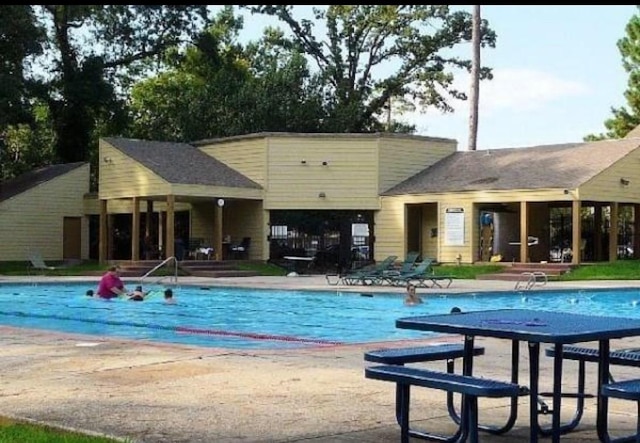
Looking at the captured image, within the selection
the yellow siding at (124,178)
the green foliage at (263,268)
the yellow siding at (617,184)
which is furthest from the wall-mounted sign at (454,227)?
the yellow siding at (124,178)

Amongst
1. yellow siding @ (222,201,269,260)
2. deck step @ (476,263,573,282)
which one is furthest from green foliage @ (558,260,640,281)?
yellow siding @ (222,201,269,260)

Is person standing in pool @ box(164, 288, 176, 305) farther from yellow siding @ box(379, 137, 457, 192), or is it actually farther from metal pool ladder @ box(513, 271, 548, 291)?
yellow siding @ box(379, 137, 457, 192)

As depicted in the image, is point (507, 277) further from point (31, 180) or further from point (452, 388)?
point (452, 388)

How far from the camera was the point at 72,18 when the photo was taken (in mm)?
46844

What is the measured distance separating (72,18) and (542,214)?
24708mm

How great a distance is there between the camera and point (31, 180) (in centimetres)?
4100

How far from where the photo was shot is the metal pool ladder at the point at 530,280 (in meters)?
25.9

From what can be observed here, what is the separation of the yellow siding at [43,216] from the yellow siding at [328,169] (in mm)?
9311

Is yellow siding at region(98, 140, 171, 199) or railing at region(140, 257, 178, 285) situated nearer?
railing at region(140, 257, 178, 285)

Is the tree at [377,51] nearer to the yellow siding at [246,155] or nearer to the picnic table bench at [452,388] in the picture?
the yellow siding at [246,155]

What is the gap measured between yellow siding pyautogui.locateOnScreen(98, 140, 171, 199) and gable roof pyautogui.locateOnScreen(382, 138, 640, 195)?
8850 mm

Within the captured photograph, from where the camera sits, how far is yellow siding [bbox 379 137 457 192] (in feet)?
123

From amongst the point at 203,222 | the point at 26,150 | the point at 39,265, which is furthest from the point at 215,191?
the point at 26,150

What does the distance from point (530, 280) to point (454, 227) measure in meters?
7.71
